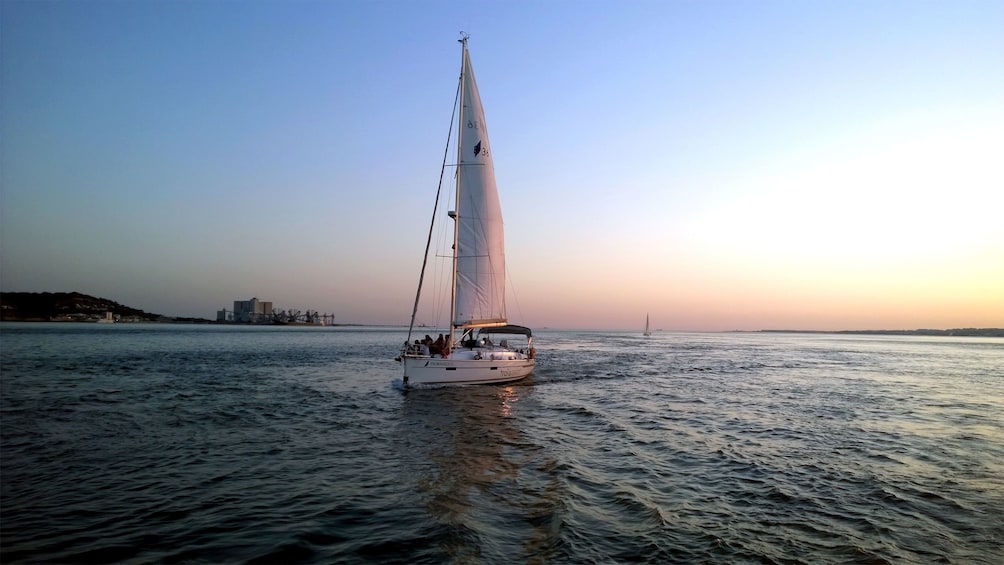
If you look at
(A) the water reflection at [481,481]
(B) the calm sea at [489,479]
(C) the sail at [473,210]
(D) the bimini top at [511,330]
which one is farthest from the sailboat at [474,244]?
(A) the water reflection at [481,481]

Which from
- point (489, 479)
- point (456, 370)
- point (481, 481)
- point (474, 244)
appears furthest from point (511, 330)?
point (481, 481)

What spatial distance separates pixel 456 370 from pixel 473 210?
9.22 metres

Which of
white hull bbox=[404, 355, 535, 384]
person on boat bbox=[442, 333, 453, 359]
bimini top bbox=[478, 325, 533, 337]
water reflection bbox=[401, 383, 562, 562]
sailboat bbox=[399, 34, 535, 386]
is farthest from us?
bimini top bbox=[478, 325, 533, 337]

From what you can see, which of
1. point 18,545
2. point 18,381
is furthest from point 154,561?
point 18,381

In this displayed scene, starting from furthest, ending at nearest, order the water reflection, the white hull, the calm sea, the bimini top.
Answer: the bimini top → the white hull → the water reflection → the calm sea

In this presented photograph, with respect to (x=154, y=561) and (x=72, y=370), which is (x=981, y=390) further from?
(x=72, y=370)

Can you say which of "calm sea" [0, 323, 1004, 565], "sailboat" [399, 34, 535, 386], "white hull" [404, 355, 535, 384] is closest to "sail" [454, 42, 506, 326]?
"sailboat" [399, 34, 535, 386]

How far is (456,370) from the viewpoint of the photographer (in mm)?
26516

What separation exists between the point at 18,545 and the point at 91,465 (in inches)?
208

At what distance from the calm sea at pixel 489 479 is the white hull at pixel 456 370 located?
59.5 inches

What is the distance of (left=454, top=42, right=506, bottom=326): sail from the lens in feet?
93.0

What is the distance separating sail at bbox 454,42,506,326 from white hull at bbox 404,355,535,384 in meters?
2.59

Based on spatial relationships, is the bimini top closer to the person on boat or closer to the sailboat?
the sailboat

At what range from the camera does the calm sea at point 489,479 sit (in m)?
7.80
